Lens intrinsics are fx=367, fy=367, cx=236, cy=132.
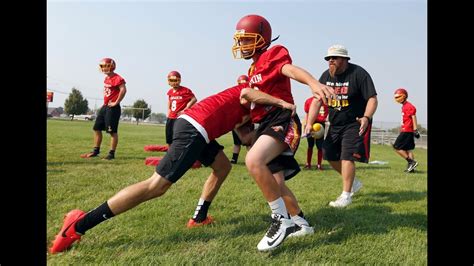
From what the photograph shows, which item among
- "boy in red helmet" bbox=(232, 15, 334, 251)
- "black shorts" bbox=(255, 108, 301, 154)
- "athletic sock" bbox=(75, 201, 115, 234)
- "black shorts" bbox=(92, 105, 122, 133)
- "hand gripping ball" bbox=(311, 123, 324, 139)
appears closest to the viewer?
"athletic sock" bbox=(75, 201, 115, 234)

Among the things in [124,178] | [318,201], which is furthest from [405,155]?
[124,178]

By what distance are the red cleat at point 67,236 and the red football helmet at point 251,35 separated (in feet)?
6.78

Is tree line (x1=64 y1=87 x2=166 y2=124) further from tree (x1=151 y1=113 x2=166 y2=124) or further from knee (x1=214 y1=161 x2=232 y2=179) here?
knee (x1=214 y1=161 x2=232 y2=179)

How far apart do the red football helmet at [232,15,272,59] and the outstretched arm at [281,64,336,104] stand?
45cm

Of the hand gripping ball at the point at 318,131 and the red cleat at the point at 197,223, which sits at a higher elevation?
the hand gripping ball at the point at 318,131

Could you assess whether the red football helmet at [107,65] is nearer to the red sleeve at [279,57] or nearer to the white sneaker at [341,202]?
the white sneaker at [341,202]

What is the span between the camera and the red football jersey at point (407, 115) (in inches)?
426

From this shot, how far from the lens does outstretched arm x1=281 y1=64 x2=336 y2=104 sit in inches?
108

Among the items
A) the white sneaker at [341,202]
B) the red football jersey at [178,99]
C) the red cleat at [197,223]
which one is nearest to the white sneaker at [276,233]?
the red cleat at [197,223]

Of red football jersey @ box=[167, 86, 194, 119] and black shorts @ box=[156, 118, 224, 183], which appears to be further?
red football jersey @ box=[167, 86, 194, 119]

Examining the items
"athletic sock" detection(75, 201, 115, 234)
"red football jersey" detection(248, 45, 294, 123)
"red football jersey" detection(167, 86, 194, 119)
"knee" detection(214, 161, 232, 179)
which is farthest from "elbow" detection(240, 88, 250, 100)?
"red football jersey" detection(167, 86, 194, 119)

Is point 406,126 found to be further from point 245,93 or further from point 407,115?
point 245,93

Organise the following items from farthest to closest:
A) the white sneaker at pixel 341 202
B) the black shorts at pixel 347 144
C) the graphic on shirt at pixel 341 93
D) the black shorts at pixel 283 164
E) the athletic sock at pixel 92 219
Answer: the graphic on shirt at pixel 341 93 < the black shorts at pixel 347 144 < the white sneaker at pixel 341 202 < the black shorts at pixel 283 164 < the athletic sock at pixel 92 219
